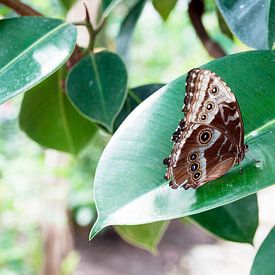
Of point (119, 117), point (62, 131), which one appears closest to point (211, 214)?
point (119, 117)

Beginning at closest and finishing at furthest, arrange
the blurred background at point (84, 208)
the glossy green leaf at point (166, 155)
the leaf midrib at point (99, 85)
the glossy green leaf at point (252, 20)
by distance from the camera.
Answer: the glossy green leaf at point (166, 155), the glossy green leaf at point (252, 20), the leaf midrib at point (99, 85), the blurred background at point (84, 208)

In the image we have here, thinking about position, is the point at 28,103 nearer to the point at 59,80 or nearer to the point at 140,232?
the point at 59,80

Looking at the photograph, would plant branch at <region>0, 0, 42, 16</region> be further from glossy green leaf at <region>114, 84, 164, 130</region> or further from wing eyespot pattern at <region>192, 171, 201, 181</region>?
wing eyespot pattern at <region>192, 171, 201, 181</region>

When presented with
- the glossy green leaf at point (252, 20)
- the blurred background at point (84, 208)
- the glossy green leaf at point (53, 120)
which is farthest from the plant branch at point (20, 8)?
the blurred background at point (84, 208)

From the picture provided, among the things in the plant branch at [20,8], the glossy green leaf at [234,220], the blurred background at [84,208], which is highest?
the plant branch at [20,8]

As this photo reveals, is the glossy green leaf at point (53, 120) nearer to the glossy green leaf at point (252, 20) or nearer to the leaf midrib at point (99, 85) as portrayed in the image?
the leaf midrib at point (99, 85)

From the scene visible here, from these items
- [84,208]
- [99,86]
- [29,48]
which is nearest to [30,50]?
[29,48]
